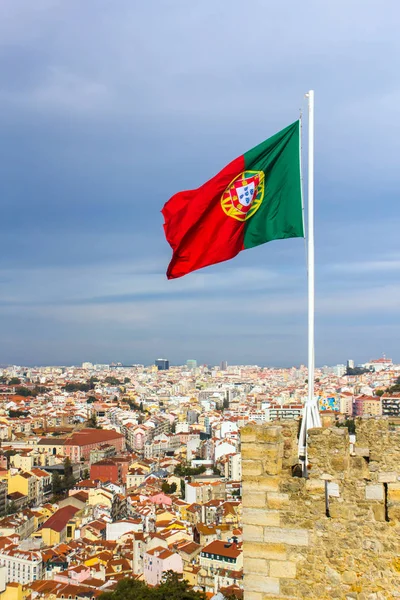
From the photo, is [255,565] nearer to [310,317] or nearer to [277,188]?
[310,317]

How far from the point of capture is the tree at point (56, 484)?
178ft

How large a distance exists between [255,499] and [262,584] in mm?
438

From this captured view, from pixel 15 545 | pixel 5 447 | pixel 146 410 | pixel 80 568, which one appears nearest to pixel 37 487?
pixel 5 447

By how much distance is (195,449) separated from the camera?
63.7 metres

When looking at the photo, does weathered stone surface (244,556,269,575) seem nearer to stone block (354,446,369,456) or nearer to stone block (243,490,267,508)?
stone block (243,490,267,508)

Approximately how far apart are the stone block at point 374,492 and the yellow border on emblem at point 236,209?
2.04 metres

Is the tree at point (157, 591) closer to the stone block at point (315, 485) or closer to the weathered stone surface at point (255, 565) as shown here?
the weathered stone surface at point (255, 565)

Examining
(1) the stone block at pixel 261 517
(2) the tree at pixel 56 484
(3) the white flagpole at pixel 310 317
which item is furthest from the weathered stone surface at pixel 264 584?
(2) the tree at pixel 56 484

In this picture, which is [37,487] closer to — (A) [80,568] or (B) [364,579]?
(A) [80,568]

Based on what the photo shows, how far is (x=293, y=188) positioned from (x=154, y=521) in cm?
3401

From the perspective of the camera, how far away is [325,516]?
357cm

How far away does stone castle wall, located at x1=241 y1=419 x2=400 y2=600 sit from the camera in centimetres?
350

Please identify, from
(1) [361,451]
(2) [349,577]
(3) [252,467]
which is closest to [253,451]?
(3) [252,467]

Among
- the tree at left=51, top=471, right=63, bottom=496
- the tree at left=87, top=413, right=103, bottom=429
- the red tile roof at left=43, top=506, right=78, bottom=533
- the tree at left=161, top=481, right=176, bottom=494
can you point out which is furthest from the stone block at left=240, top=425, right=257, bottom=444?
the tree at left=87, top=413, right=103, bottom=429
